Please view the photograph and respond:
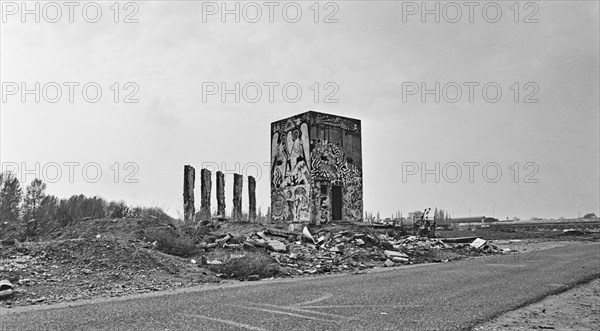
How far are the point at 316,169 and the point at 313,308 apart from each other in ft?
63.1

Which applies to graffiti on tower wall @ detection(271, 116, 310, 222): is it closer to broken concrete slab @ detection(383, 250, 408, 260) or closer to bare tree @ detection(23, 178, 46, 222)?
broken concrete slab @ detection(383, 250, 408, 260)

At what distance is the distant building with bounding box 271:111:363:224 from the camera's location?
25969 millimetres

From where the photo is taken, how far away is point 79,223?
61.2 ft

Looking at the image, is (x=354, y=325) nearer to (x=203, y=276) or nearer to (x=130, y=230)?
(x=203, y=276)

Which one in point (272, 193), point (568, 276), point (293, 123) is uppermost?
point (293, 123)

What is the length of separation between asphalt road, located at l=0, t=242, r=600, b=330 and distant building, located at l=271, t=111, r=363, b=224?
15.6 meters

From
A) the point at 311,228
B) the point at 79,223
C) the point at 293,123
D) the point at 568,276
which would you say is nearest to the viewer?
the point at 568,276

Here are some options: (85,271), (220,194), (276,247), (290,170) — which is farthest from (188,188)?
(85,271)

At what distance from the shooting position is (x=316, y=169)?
2597cm

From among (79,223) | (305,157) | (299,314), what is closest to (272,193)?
(305,157)

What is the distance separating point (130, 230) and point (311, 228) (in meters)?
10.4

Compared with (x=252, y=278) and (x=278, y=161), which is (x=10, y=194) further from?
(x=252, y=278)

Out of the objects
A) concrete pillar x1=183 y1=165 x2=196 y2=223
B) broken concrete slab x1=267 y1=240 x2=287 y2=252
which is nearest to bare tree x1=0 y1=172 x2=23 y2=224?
concrete pillar x1=183 y1=165 x2=196 y2=223

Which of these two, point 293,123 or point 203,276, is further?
point 293,123
